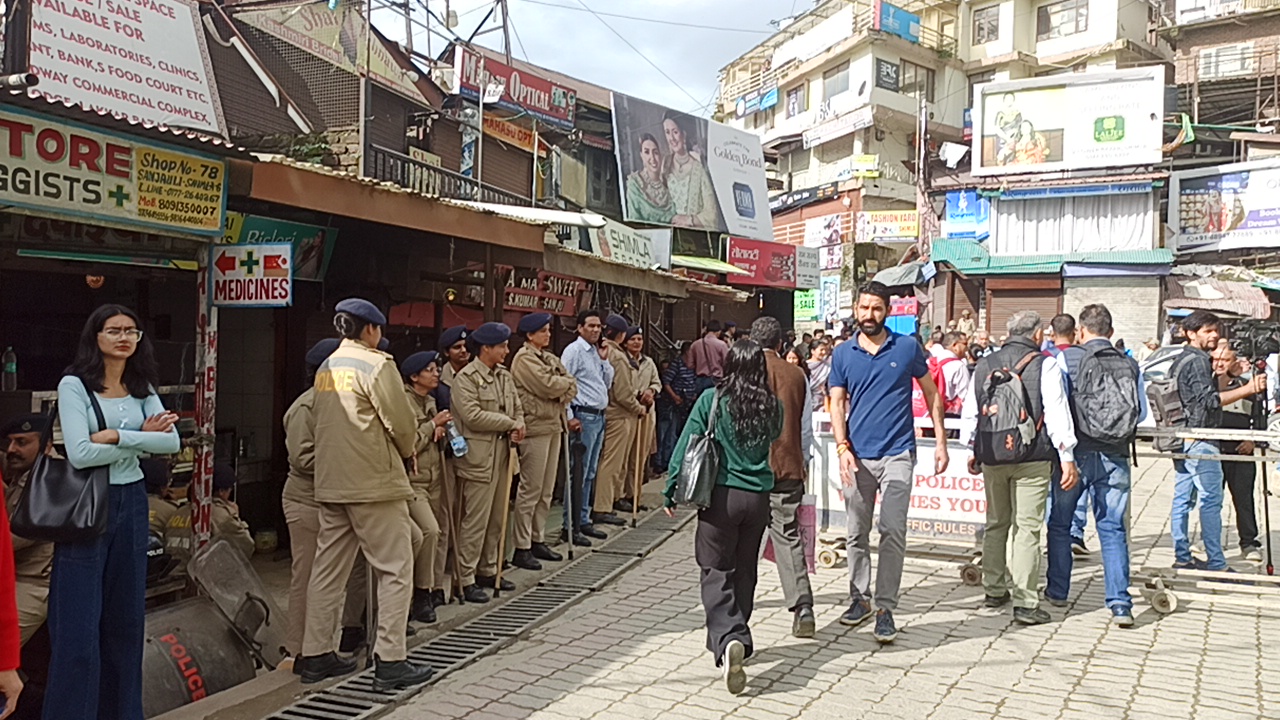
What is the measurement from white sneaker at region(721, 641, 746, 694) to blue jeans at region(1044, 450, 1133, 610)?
2.70 m

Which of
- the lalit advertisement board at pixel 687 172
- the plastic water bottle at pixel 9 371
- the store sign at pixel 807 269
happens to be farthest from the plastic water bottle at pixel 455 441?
the store sign at pixel 807 269

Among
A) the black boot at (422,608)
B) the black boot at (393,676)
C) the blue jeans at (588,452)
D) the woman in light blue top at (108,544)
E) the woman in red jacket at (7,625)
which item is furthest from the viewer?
the blue jeans at (588,452)

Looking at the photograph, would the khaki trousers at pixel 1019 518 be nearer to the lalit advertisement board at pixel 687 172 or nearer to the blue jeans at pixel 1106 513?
the blue jeans at pixel 1106 513

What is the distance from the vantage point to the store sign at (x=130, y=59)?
9266mm

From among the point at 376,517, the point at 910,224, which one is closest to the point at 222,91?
the point at 376,517

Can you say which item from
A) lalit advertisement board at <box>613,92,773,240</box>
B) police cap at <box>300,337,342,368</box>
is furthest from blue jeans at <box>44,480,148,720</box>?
lalit advertisement board at <box>613,92,773,240</box>

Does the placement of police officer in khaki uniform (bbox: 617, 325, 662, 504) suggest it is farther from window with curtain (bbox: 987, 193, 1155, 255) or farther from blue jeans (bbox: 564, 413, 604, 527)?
window with curtain (bbox: 987, 193, 1155, 255)

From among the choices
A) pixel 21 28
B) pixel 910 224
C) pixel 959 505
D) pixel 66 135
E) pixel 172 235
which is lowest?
pixel 959 505

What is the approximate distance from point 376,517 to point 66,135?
7.89 feet

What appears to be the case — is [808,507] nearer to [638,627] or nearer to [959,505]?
[638,627]

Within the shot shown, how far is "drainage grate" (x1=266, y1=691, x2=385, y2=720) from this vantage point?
4.70 m

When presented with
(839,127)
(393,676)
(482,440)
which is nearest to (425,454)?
(482,440)

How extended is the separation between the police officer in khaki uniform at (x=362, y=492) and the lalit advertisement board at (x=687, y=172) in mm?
16633

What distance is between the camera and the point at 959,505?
303 inches
